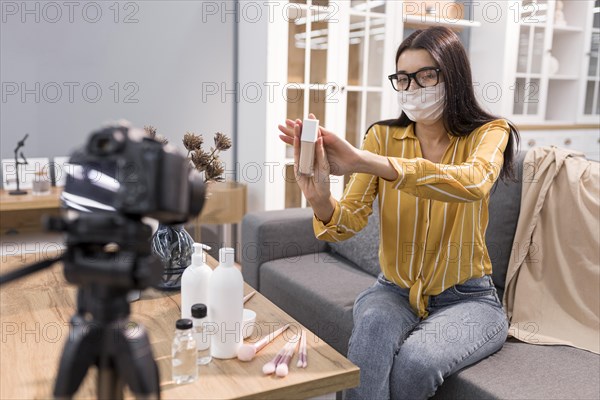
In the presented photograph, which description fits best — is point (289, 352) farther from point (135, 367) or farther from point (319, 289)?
point (319, 289)

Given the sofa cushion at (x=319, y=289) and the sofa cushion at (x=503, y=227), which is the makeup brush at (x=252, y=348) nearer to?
the sofa cushion at (x=319, y=289)

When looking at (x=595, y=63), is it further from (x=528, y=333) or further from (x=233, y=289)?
(x=233, y=289)

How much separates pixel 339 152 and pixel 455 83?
46 cm

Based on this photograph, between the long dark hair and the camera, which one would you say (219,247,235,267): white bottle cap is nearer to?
the camera

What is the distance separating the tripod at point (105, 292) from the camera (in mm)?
429

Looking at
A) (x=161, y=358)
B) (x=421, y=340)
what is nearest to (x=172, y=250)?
(x=161, y=358)

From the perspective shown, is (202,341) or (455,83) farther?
(455,83)

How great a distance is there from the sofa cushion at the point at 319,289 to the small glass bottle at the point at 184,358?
78cm

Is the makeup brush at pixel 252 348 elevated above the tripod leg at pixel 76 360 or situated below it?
below

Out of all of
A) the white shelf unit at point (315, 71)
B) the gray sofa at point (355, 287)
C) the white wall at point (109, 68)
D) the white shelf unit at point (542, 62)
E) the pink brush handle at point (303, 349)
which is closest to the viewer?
the pink brush handle at point (303, 349)

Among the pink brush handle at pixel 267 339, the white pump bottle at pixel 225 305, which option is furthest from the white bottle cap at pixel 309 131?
the pink brush handle at pixel 267 339

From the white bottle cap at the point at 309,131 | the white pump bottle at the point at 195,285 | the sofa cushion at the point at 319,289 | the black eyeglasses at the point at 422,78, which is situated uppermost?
the black eyeglasses at the point at 422,78

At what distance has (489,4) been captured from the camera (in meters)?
3.51

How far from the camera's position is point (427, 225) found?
1.43m
